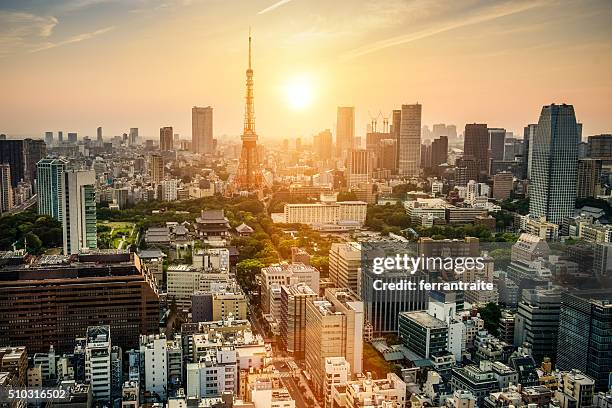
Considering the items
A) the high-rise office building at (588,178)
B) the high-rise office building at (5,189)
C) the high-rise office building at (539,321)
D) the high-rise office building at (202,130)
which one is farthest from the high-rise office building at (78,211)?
the high-rise office building at (588,178)

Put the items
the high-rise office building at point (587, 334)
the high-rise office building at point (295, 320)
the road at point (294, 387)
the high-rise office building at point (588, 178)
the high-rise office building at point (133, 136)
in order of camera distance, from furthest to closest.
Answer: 1. the high-rise office building at point (588, 178)
2. the high-rise office building at point (133, 136)
3. the high-rise office building at point (295, 320)
4. the high-rise office building at point (587, 334)
5. the road at point (294, 387)

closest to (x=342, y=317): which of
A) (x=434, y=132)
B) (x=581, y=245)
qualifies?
(x=581, y=245)

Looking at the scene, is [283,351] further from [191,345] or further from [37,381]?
[37,381]

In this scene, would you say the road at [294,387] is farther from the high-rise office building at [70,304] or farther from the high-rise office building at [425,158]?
the high-rise office building at [425,158]

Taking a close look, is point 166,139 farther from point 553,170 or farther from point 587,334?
point 587,334

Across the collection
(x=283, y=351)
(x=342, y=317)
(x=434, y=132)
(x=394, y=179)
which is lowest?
(x=283, y=351)

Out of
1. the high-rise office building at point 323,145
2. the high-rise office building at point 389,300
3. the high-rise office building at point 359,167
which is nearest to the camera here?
the high-rise office building at point 389,300
